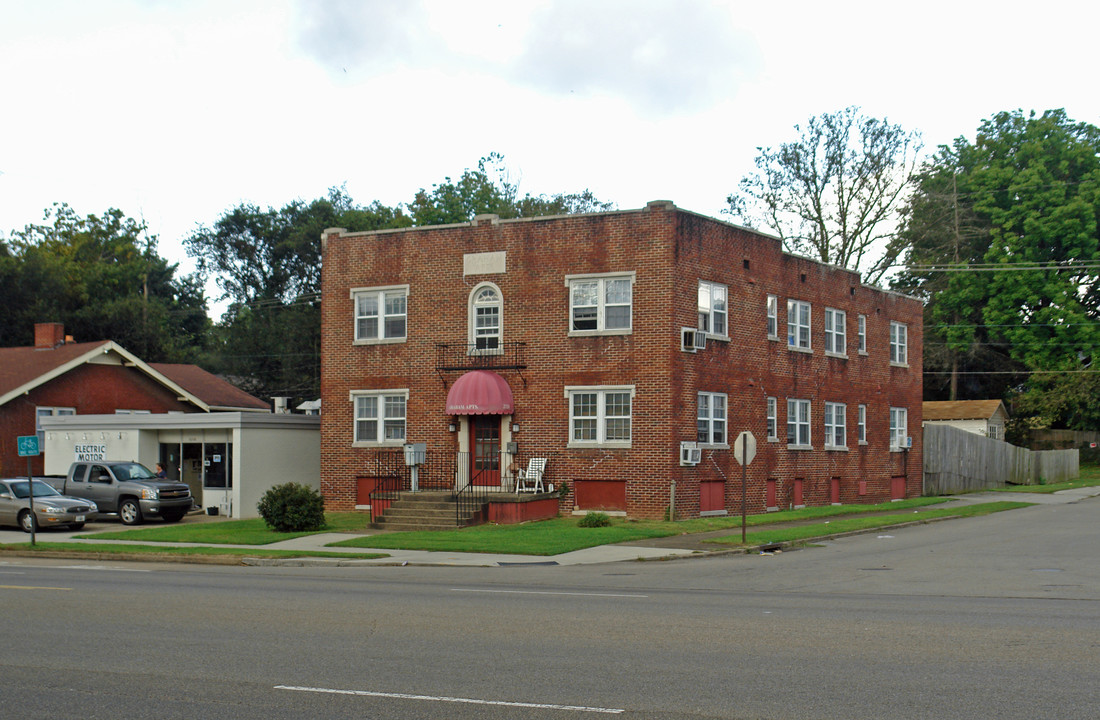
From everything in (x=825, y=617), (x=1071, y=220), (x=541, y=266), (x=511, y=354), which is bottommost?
(x=825, y=617)

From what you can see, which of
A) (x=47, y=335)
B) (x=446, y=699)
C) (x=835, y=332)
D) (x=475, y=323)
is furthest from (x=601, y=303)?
(x=47, y=335)

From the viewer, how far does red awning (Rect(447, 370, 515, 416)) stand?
101 ft

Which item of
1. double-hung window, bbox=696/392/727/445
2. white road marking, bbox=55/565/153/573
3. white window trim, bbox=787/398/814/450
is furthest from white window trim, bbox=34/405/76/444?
white window trim, bbox=787/398/814/450

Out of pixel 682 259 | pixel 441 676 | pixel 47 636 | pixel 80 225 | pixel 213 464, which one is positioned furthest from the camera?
pixel 80 225

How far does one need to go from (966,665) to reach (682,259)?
21.2 m

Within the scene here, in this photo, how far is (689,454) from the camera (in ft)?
98.6

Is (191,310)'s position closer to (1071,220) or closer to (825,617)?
(1071,220)

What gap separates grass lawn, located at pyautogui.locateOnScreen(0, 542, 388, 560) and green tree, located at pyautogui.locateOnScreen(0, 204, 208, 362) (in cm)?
3414

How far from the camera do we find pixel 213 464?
3591cm

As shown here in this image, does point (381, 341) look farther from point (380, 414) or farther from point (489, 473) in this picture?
point (489, 473)

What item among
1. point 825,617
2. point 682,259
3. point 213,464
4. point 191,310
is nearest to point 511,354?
point 682,259

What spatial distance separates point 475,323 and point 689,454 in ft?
23.8

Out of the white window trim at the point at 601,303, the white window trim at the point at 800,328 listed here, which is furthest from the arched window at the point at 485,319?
the white window trim at the point at 800,328

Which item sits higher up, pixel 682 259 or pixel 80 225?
pixel 80 225
